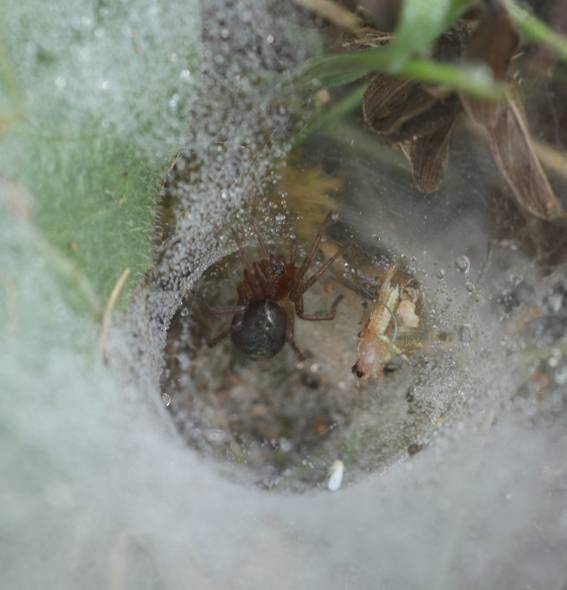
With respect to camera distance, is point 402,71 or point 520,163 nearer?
point 402,71

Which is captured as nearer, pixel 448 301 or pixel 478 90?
pixel 478 90

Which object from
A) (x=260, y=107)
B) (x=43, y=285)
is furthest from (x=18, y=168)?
(x=260, y=107)

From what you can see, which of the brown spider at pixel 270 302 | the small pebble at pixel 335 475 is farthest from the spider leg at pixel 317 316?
the small pebble at pixel 335 475

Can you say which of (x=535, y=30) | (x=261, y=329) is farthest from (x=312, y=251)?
(x=535, y=30)

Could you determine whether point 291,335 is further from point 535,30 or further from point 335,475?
point 535,30

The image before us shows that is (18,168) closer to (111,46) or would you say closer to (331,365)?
(111,46)

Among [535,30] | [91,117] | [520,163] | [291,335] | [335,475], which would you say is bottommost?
[335,475]

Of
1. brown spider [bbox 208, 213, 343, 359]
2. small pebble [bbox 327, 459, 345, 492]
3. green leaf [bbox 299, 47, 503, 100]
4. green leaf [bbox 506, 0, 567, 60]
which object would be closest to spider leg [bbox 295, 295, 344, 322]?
brown spider [bbox 208, 213, 343, 359]
